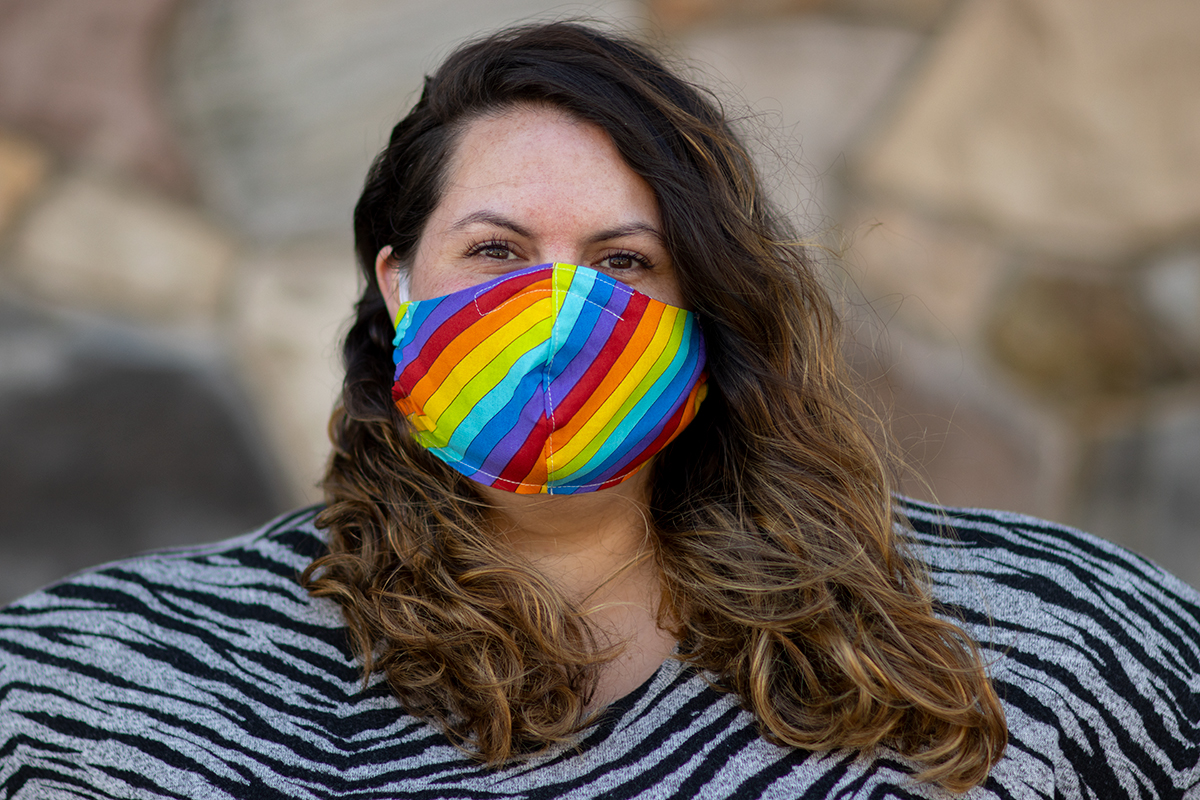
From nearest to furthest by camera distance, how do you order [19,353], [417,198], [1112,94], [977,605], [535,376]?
[535,376], [977,605], [417,198], [19,353], [1112,94]

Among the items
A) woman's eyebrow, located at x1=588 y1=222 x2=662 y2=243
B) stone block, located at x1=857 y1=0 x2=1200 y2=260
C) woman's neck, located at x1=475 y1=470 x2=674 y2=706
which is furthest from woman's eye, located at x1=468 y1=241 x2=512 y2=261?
stone block, located at x1=857 y1=0 x2=1200 y2=260

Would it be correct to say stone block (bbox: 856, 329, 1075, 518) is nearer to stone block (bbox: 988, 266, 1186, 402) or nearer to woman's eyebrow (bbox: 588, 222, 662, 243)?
stone block (bbox: 988, 266, 1186, 402)

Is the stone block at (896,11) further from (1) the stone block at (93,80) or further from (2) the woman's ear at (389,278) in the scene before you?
(1) the stone block at (93,80)

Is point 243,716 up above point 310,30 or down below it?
below

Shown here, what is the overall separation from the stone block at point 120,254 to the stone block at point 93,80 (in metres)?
0.09

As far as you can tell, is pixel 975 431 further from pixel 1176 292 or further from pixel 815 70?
pixel 815 70

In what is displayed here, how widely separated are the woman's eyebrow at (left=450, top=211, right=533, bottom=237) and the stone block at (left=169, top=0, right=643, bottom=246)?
1281 mm

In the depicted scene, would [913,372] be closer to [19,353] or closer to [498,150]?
[498,150]

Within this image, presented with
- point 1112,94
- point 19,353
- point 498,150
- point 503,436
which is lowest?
point 503,436

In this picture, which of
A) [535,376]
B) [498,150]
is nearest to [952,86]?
[498,150]

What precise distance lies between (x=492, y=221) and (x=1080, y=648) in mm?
1156

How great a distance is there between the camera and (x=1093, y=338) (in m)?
3.10

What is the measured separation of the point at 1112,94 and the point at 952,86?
1.45 feet

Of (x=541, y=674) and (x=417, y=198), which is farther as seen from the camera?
(x=417, y=198)
